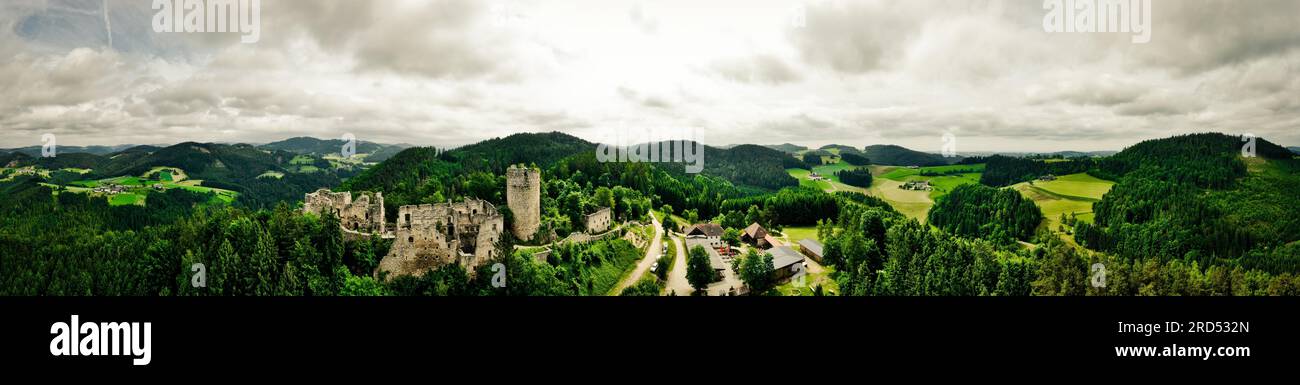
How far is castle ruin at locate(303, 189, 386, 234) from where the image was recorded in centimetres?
2456

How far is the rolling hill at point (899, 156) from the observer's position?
109 meters

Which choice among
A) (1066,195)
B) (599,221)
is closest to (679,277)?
(599,221)

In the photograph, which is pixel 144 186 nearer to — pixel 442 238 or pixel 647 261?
pixel 442 238

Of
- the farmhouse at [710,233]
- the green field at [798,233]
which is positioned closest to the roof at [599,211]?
the farmhouse at [710,233]

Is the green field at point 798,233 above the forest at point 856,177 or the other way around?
the other way around

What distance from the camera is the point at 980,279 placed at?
30.0m

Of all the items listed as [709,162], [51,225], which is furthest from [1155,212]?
[51,225]

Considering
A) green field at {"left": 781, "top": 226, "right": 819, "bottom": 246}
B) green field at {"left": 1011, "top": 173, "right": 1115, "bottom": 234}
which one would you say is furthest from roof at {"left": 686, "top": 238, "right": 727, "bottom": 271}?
green field at {"left": 1011, "top": 173, "right": 1115, "bottom": 234}

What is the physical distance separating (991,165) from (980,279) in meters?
71.4

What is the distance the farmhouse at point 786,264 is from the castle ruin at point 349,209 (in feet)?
76.0

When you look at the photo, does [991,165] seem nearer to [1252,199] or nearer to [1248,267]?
[1252,199]

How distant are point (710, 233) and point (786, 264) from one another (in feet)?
31.2

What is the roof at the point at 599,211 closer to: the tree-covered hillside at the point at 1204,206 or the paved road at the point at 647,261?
the paved road at the point at 647,261

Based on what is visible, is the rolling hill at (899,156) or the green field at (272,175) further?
the green field at (272,175)
